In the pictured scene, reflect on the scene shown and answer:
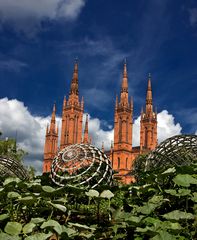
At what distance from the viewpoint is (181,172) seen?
4.81m

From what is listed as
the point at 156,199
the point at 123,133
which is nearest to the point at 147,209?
the point at 156,199

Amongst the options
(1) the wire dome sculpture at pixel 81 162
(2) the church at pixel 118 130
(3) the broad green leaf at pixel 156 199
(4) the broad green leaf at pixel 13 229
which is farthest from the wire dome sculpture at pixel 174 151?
(2) the church at pixel 118 130

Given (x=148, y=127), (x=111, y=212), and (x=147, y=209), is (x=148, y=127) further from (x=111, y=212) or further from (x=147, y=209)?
(x=147, y=209)

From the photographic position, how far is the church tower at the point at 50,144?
78250mm

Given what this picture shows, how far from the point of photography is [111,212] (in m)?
4.87

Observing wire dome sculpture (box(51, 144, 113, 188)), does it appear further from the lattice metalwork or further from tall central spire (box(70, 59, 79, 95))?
tall central spire (box(70, 59, 79, 95))

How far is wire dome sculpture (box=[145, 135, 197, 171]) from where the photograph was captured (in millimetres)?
7523

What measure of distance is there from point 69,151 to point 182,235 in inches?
164

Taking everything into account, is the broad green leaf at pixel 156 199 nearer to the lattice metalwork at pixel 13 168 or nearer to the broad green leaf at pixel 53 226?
the broad green leaf at pixel 53 226

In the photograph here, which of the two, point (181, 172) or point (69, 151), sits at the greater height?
point (69, 151)

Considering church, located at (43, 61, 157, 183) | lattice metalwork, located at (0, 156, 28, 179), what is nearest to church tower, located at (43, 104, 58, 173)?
church, located at (43, 61, 157, 183)

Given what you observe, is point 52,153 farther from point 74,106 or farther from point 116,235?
point 116,235

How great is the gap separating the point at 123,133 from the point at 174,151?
5702 cm

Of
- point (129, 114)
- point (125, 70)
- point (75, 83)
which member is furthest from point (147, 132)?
point (75, 83)
